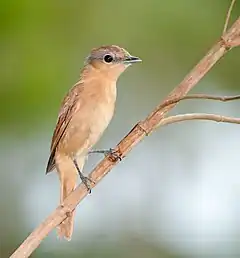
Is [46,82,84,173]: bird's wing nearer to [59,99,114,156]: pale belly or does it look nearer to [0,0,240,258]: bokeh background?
[59,99,114,156]: pale belly

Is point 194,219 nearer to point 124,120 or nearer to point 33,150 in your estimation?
point 124,120

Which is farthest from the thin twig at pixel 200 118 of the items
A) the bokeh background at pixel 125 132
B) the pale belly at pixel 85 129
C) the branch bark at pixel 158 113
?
the bokeh background at pixel 125 132

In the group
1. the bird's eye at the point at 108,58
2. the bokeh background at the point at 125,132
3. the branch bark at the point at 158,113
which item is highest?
the bokeh background at the point at 125,132

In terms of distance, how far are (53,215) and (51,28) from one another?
1.12 metres

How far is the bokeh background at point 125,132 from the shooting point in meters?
1.53

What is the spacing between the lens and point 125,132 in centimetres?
156

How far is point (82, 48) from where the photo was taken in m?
1.61

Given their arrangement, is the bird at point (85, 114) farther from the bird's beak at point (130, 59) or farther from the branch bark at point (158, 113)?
the branch bark at point (158, 113)

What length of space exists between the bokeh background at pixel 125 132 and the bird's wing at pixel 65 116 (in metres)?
0.66

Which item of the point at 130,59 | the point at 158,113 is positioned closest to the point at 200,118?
the point at 158,113

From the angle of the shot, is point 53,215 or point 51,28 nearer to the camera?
point 53,215

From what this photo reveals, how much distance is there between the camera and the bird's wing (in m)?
0.83

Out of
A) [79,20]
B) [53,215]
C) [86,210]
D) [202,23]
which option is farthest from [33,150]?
[53,215]

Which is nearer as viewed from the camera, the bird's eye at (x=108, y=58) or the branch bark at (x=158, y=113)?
the branch bark at (x=158, y=113)
